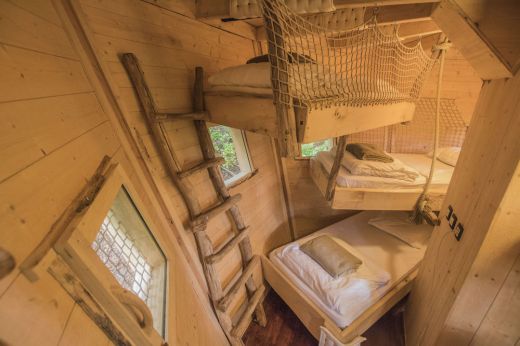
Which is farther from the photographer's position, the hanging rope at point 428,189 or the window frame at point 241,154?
the window frame at point 241,154


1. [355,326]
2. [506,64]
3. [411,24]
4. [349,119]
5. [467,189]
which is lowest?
[355,326]

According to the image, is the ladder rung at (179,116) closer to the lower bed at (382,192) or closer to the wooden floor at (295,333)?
the lower bed at (382,192)

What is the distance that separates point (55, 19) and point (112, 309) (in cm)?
94

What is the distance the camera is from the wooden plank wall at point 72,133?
1.18 ft

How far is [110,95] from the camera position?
3.12 ft

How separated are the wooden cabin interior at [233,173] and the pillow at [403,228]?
3 cm

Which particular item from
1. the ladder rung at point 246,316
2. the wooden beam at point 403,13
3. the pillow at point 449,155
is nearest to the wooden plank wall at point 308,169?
the pillow at point 449,155

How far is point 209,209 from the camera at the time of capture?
1457mm

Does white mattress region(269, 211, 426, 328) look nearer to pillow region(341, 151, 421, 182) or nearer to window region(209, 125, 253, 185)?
pillow region(341, 151, 421, 182)

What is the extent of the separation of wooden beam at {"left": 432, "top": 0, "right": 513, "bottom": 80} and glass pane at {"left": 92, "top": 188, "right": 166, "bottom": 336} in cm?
156

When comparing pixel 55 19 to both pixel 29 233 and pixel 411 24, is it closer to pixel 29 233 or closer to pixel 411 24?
pixel 29 233

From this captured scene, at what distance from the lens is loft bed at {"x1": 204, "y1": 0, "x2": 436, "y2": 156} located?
748 mm

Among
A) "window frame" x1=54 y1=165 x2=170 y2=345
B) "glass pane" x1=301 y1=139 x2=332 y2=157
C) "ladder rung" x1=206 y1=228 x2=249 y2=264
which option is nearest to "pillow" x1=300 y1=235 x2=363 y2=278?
"ladder rung" x1=206 y1=228 x2=249 y2=264

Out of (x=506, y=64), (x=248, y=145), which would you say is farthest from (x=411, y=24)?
(x=248, y=145)
